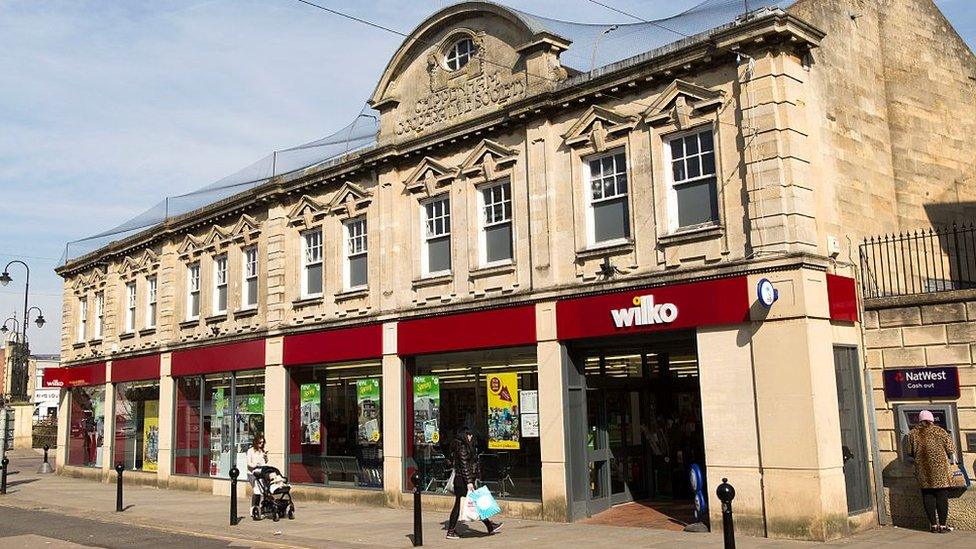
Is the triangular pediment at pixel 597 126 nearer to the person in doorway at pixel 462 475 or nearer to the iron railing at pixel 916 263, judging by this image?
the iron railing at pixel 916 263

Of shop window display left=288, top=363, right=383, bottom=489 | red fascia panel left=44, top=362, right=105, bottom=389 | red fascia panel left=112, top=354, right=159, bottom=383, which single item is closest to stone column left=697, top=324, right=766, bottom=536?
shop window display left=288, top=363, right=383, bottom=489

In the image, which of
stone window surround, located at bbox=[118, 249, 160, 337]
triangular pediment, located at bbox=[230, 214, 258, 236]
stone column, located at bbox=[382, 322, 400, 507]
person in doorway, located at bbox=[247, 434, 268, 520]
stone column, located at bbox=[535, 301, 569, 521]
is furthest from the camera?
stone window surround, located at bbox=[118, 249, 160, 337]

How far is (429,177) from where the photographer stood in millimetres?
18750

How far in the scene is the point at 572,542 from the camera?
508 inches

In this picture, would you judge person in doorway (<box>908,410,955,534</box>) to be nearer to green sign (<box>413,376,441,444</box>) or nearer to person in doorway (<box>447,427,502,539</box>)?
person in doorway (<box>447,427,502,539</box>)

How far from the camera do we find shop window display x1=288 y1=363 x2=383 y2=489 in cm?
1948

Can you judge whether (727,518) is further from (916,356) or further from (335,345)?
(335,345)

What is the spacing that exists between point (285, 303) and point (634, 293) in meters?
10.8

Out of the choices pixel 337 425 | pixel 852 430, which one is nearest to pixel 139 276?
pixel 337 425

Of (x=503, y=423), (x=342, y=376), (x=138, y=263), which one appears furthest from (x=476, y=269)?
(x=138, y=263)

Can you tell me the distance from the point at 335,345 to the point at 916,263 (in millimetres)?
12257

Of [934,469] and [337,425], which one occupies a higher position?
[337,425]

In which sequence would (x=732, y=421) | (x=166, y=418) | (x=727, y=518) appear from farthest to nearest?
A: (x=166, y=418) < (x=732, y=421) < (x=727, y=518)

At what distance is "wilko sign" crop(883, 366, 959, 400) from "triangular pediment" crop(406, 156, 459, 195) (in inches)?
357
